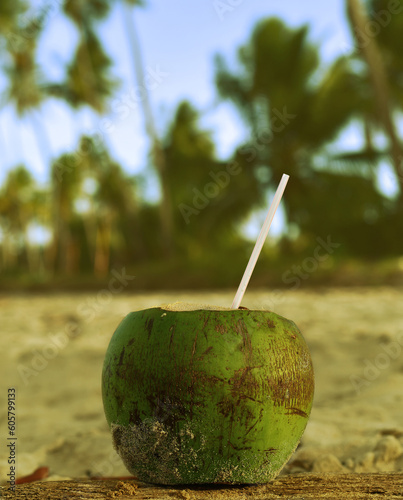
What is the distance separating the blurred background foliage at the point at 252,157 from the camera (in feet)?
51.1

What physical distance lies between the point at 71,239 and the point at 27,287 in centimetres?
1607

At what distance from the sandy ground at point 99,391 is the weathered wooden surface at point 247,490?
1.45ft

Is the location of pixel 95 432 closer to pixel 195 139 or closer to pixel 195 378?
pixel 195 378

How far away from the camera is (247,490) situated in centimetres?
153

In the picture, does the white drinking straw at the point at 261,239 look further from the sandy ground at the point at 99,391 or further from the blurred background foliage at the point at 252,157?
the blurred background foliage at the point at 252,157

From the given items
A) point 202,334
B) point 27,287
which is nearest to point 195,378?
point 202,334

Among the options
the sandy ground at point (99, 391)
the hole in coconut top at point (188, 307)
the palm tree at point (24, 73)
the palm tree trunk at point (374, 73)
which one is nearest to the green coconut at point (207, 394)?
the hole in coconut top at point (188, 307)

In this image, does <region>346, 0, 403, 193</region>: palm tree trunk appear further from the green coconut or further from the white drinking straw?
the green coconut

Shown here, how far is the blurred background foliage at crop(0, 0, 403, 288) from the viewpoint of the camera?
15.6 meters

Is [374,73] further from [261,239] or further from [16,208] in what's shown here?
[16,208]

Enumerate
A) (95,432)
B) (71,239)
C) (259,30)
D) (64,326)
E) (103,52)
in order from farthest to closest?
(71,239), (103,52), (259,30), (64,326), (95,432)

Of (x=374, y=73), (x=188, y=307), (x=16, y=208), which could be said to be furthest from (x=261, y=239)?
(x=16, y=208)

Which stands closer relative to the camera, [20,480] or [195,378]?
[195,378]

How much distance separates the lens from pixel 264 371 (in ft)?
4.77
